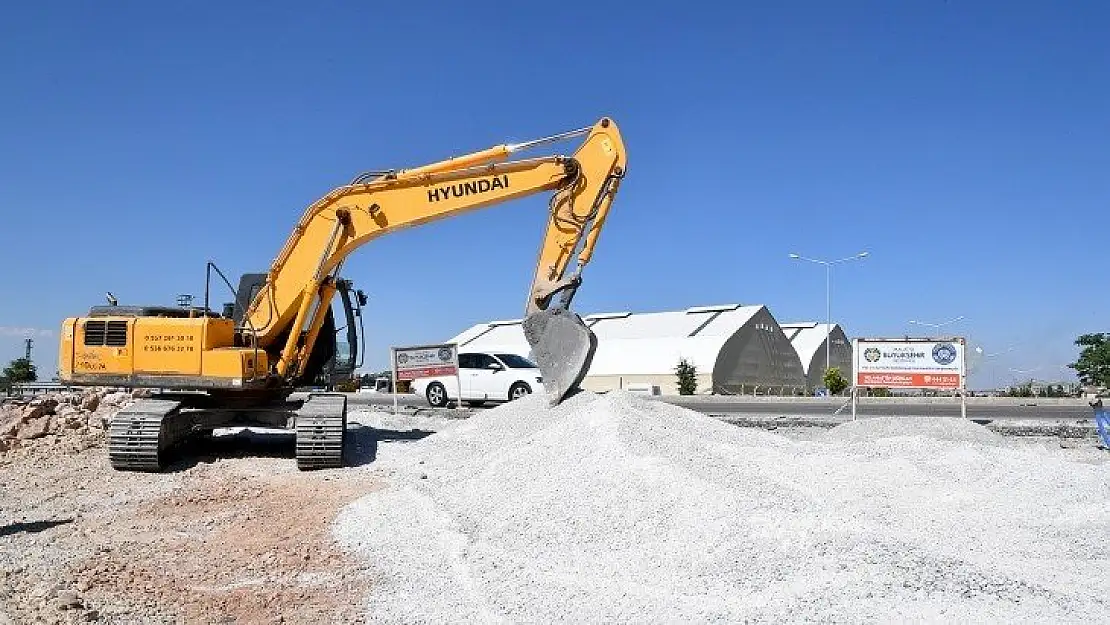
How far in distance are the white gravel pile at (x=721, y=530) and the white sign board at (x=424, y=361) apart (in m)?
9.95

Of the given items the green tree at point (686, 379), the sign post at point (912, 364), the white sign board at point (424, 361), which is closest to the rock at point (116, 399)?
the white sign board at point (424, 361)

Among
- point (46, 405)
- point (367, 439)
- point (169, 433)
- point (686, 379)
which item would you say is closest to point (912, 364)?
point (367, 439)

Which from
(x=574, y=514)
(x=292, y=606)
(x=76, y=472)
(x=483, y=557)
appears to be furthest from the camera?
(x=76, y=472)

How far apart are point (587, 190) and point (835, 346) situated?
161 feet

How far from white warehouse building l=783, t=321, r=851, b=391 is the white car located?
3322 centimetres

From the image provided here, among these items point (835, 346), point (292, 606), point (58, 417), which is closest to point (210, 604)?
point (292, 606)

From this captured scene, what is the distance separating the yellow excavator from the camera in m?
12.2

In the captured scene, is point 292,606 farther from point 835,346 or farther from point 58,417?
point 835,346

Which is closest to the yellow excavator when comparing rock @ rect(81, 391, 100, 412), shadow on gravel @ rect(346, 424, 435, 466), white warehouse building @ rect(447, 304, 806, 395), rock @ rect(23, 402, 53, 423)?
shadow on gravel @ rect(346, 424, 435, 466)

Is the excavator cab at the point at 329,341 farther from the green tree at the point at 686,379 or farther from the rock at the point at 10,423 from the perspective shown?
the green tree at the point at 686,379

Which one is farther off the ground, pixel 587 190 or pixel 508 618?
pixel 587 190

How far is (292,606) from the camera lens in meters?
5.97

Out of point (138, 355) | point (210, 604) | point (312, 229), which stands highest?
point (312, 229)

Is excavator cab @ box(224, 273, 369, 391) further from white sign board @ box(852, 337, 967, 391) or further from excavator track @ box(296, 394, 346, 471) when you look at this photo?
white sign board @ box(852, 337, 967, 391)
